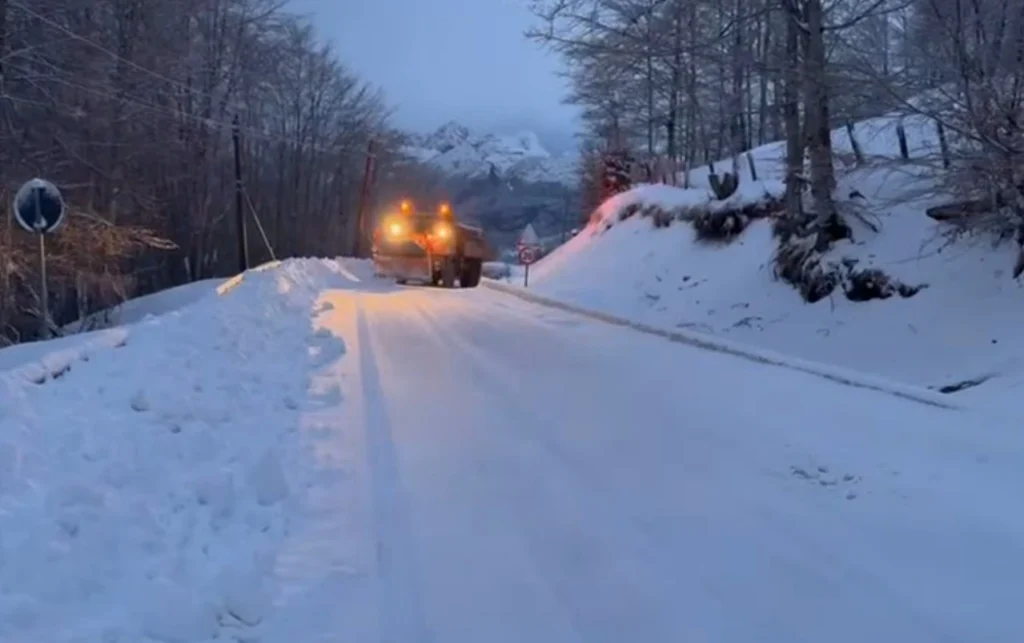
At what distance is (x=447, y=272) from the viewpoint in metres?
30.7

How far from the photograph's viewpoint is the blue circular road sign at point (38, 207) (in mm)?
12656

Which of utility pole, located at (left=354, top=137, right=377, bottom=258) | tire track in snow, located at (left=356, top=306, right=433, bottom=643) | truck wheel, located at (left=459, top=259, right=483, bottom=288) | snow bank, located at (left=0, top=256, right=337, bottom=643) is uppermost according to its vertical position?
utility pole, located at (left=354, top=137, right=377, bottom=258)

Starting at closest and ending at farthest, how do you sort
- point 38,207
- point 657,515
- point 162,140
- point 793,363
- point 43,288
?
point 657,515, point 793,363, point 38,207, point 43,288, point 162,140

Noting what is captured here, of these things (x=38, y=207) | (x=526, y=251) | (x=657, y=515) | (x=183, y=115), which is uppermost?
(x=183, y=115)

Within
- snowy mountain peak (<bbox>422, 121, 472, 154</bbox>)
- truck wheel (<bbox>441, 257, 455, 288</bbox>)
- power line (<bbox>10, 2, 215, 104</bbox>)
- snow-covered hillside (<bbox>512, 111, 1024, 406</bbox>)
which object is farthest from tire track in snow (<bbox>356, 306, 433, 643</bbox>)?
snowy mountain peak (<bbox>422, 121, 472, 154</bbox>)

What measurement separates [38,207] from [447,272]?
18494 millimetres

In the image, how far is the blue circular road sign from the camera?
1266 cm

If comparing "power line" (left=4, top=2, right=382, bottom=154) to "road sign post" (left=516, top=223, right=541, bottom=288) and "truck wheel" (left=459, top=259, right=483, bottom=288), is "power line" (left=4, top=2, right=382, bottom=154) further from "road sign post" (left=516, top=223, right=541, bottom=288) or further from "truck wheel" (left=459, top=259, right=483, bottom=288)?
"road sign post" (left=516, top=223, right=541, bottom=288)

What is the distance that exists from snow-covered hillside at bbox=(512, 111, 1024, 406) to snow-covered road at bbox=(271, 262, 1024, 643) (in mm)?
2110

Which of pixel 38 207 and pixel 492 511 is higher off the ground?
pixel 38 207

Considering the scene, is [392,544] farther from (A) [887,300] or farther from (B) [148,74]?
(B) [148,74]

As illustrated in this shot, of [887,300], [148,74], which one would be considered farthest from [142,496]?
[148,74]

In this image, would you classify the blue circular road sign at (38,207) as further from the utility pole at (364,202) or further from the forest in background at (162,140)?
the utility pole at (364,202)

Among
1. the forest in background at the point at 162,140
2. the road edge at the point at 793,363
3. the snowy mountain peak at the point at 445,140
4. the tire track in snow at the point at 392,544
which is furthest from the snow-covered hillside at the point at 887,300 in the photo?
the snowy mountain peak at the point at 445,140
